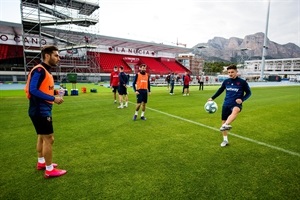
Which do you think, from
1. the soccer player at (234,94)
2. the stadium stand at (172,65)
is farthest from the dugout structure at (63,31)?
the soccer player at (234,94)

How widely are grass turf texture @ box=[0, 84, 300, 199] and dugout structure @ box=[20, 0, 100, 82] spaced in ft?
78.0

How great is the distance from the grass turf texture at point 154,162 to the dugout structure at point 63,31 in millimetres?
23787

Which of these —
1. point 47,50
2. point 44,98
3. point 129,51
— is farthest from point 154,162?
point 129,51

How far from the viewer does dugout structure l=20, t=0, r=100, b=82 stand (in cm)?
2551

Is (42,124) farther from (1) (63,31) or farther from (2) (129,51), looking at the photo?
(2) (129,51)

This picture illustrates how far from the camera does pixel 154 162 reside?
375 centimetres

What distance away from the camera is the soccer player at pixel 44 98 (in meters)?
2.90

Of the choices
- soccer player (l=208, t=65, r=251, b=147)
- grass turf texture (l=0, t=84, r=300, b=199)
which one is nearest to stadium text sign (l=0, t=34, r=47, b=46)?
grass turf texture (l=0, t=84, r=300, b=199)

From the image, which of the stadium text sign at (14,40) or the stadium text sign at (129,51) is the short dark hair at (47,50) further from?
the stadium text sign at (129,51)

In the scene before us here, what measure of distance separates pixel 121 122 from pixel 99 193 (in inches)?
171

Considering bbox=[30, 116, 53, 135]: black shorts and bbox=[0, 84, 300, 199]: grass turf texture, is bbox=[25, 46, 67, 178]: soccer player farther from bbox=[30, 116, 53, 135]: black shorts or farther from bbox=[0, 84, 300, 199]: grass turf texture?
bbox=[0, 84, 300, 199]: grass turf texture

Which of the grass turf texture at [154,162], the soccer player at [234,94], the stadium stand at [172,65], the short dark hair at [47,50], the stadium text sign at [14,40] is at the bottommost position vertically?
the grass turf texture at [154,162]

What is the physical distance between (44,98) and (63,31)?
32.6 meters

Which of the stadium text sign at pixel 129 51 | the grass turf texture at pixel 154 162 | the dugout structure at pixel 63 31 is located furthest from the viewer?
the stadium text sign at pixel 129 51
